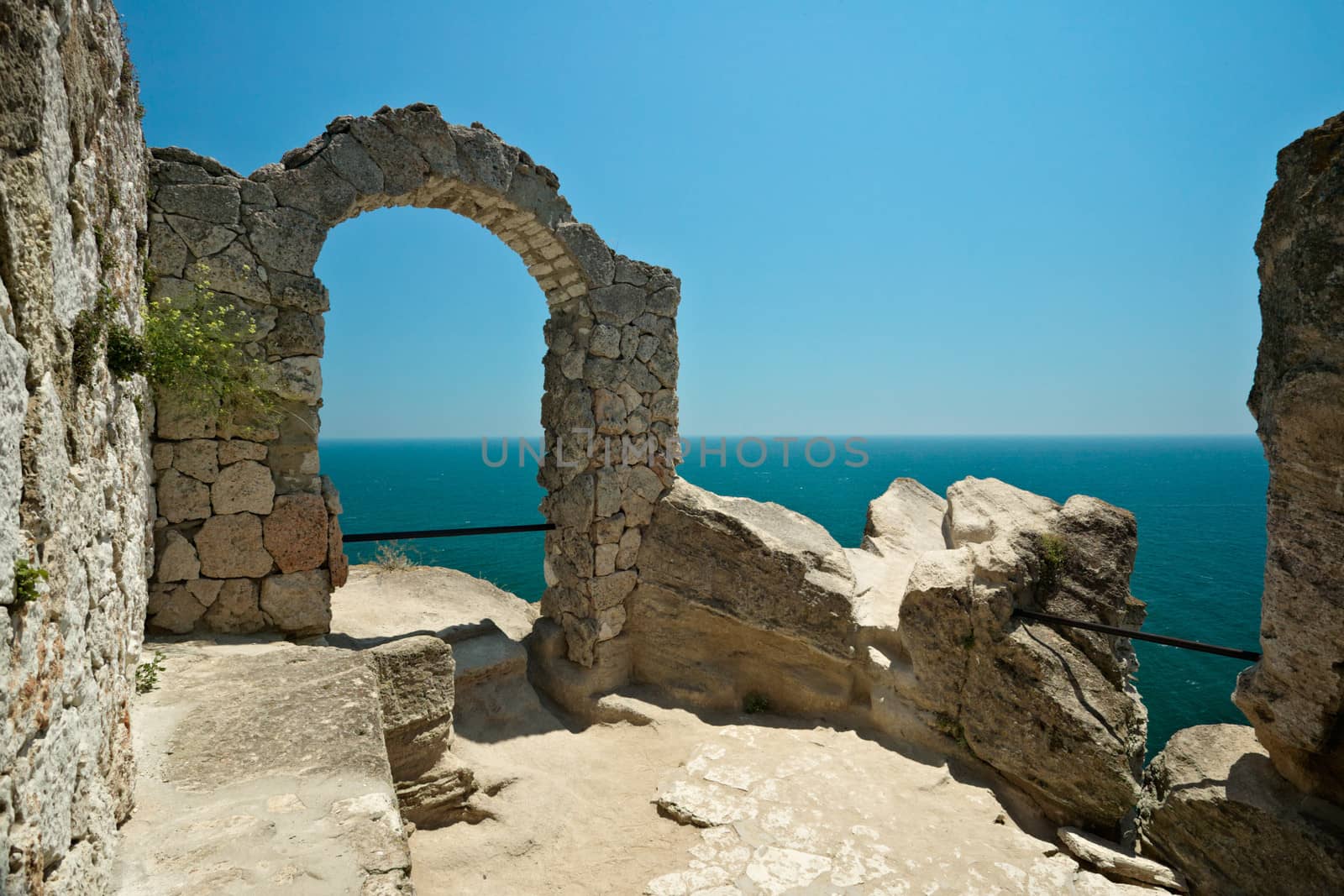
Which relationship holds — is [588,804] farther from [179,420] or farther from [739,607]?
[179,420]

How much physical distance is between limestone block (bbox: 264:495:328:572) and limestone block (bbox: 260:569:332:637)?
0.09 m

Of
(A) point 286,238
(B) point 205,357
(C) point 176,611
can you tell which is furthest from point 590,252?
(C) point 176,611

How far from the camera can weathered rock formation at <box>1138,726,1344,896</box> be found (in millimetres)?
4137

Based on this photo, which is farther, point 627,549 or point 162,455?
point 627,549

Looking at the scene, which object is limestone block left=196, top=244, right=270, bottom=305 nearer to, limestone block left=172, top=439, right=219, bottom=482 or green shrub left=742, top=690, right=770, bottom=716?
limestone block left=172, top=439, right=219, bottom=482

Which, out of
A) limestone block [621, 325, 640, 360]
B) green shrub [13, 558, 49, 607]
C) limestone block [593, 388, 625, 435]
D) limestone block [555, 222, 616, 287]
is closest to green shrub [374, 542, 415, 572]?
limestone block [593, 388, 625, 435]

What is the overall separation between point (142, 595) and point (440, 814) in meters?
2.44

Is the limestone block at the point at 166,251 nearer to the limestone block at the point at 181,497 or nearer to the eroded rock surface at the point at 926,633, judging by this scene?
the limestone block at the point at 181,497

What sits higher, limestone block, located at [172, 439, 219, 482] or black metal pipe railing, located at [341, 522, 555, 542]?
limestone block, located at [172, 439, 219, 482]

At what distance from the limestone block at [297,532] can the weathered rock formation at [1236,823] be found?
21.3ft

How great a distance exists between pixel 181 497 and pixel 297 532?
761mm

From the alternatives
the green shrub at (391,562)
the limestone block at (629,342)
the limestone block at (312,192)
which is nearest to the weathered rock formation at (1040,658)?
the limestone block at (629,342)

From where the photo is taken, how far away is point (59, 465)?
175 centimetres

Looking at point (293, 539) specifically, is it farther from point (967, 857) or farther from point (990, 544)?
point (990, 544)
